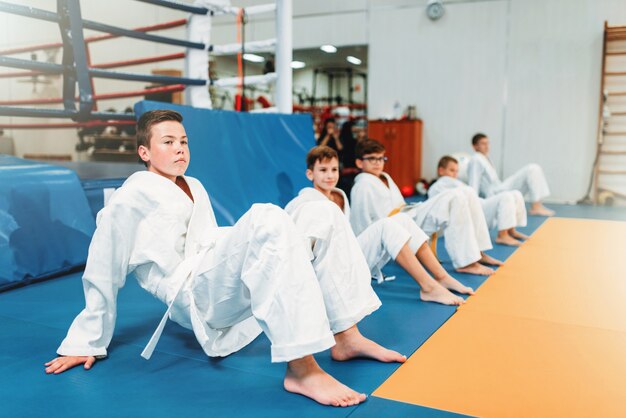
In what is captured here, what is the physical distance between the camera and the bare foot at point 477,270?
3.47 metres

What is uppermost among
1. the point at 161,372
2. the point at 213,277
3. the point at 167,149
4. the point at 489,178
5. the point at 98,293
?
the point at 167,149

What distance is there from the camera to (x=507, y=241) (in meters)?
4.62

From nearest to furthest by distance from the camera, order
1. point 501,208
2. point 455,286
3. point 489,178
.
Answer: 1. point 455,286
2. point 501,208
3. point 489,178

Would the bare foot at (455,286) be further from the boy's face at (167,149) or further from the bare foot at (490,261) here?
the boy's face at (167,149)

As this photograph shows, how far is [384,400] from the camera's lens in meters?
1.70

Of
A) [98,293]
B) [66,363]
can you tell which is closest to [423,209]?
[98,293]

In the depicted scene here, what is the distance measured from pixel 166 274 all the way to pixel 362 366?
83 centimetres

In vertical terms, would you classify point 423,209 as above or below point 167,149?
below

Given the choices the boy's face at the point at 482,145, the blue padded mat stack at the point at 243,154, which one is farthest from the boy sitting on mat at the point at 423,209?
the boy's face at the point at 482,145

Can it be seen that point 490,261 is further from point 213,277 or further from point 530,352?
point 213,277

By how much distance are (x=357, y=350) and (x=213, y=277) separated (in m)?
0.66

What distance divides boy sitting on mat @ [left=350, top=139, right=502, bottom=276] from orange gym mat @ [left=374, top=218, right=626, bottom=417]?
290mm

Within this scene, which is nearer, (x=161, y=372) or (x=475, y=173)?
(x=161, y=372)

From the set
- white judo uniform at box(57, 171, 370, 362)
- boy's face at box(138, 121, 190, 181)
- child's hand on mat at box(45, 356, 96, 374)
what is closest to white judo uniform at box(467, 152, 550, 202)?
white judo uniform at box(57, 171, 370, 362)
